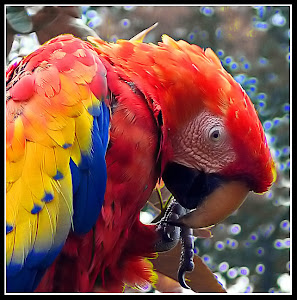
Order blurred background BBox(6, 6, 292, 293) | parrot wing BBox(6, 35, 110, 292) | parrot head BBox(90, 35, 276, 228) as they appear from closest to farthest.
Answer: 1. parrot wing BBox(6, 35, 110, 292)
2. parrot head BBox(90, 35, 276, 228)
3. blurred background BBox(6, 6, 292, 293)

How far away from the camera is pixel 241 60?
1.70 metres

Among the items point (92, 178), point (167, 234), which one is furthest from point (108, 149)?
point (167, 234)

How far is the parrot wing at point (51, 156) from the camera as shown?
34.6 inches

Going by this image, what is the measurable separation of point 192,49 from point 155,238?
53 cm

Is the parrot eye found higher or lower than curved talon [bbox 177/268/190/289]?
higher

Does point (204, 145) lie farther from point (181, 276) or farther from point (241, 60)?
point (241, 60)

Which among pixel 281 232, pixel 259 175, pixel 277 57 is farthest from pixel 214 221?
pixel 281 232

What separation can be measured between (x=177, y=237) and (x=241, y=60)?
2.68 ft

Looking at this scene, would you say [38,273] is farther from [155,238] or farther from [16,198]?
[155,238]

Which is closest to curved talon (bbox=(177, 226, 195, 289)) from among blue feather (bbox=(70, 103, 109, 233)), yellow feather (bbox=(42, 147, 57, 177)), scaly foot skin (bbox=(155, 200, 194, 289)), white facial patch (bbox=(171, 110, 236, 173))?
scaly foot skin (bbox=(155, 200, 194, 289))

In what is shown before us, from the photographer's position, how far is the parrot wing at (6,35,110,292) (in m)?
0.88

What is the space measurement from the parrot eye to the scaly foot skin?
0.77 feet

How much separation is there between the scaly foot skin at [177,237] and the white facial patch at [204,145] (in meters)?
0.17

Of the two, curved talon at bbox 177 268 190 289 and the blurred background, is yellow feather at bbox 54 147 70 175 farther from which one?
curved talon at bbox 177 268 190 289
